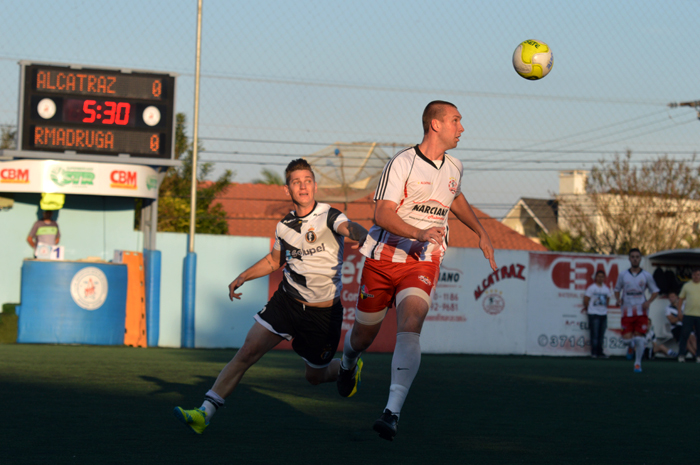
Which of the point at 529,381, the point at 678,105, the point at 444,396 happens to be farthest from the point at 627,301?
the point at 678,105

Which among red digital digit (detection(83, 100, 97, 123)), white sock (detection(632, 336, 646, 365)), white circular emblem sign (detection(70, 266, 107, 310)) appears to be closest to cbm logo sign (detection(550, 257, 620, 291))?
white sock (detection(632, 336, 646, 365))

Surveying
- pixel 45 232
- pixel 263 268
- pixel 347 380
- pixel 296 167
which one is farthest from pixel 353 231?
pixel 45 232

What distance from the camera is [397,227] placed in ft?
15.7

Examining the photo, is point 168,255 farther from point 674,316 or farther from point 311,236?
point 674,316

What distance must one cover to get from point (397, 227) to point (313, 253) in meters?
0.95

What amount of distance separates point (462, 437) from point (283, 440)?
122 centimetres

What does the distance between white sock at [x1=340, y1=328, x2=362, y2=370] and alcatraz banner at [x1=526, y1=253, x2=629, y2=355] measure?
12.5 meters

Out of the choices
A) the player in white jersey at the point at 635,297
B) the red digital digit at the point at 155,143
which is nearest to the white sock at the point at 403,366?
the player in white jersey at the point at 635,297

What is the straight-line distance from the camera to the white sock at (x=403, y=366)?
14.8ft

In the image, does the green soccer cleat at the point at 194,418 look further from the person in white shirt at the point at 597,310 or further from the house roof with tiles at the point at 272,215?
the house roof with tiles at the point at 272,215

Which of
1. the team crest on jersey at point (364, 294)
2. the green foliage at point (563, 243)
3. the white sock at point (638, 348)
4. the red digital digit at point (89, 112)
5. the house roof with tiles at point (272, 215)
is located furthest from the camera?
the house roof with tiles at point (272, 215)

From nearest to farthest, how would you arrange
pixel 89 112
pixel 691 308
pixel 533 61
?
pixel 533 61 → pixel 89 112 → pixel 691 308

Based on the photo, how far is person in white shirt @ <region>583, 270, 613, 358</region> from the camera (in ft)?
56.8

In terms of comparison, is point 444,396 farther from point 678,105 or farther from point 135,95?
point 678,105
